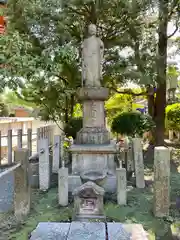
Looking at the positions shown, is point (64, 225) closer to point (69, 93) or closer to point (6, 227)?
point (6, 227)

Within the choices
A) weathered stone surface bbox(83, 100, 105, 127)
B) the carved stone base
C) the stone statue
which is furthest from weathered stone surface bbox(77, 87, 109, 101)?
the carved stone base

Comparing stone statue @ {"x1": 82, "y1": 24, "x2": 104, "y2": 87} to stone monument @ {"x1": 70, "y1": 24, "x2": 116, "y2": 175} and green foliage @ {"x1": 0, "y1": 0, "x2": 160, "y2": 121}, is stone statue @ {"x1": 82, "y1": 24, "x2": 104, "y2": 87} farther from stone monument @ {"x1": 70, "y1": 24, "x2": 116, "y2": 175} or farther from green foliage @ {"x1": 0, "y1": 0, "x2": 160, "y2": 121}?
green foliage @ {"x1": 0, "y1": 0, "x2": 160, "y2": 121}

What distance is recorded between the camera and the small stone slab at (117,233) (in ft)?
8.99

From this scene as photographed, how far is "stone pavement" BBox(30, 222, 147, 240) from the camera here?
109 inches

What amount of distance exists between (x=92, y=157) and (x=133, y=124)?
416cm

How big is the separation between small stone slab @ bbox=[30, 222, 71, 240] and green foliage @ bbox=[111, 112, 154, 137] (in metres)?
6.55

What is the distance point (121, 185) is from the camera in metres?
4.56

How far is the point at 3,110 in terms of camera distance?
21.3 metres

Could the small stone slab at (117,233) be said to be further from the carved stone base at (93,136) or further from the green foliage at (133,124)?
the green foliage at (133,124)

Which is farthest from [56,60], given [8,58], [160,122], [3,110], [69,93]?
[3,110]

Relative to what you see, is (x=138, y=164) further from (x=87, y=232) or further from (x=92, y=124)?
(x=87, y=232)

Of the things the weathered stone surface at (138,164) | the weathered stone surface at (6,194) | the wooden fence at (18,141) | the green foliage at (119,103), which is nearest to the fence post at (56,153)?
the wooden fence at (18,141)

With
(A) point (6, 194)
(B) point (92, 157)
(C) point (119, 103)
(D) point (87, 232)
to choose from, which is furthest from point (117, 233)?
(C) point (119, 103)

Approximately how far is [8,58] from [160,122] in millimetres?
6798
